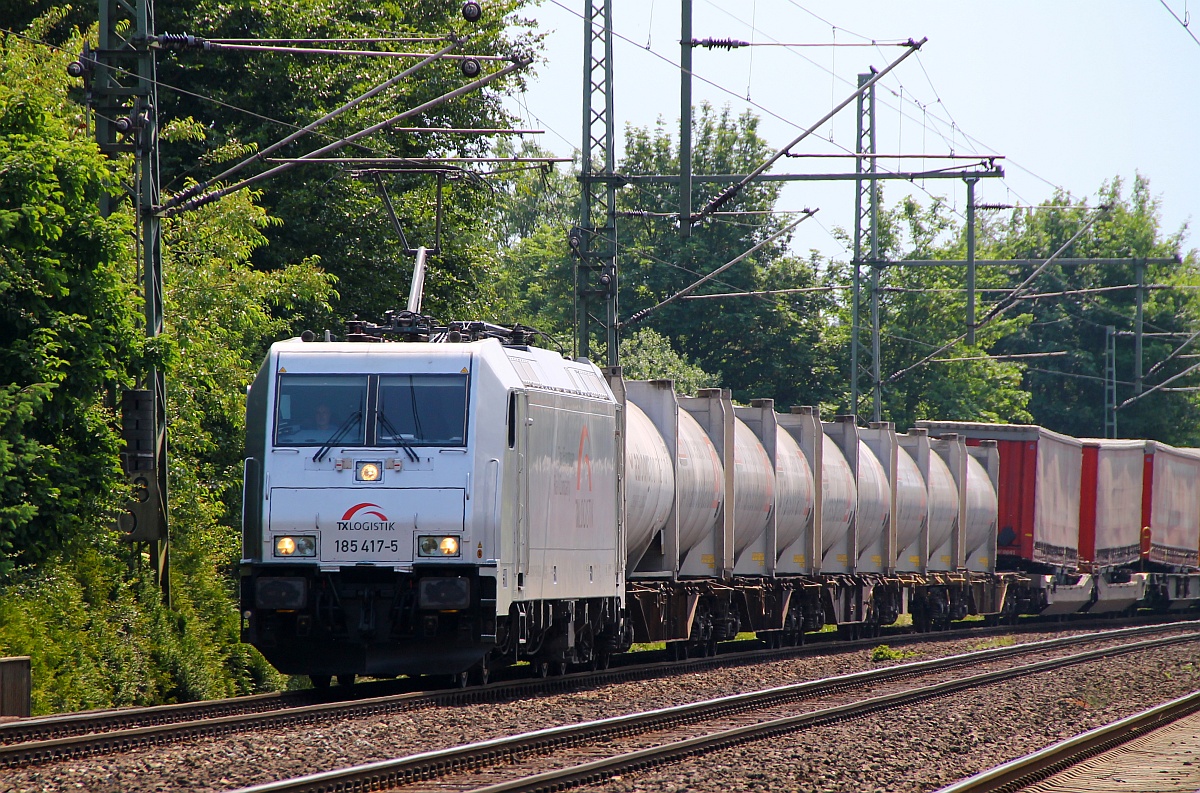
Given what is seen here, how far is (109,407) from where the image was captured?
18.9 metres

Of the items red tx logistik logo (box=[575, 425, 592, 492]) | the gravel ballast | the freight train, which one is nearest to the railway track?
the gravel ballast

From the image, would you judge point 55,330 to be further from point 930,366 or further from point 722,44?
point 930,366

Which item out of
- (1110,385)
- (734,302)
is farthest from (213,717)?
(1110,385)

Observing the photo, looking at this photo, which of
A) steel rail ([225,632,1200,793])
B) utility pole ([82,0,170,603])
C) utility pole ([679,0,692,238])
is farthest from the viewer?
utility pole ([679,0,692,238])

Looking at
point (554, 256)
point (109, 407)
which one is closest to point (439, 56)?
point (109, 407)

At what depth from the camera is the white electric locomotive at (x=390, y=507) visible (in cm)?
1525

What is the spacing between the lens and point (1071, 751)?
536 inches

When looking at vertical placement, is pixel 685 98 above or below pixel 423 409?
above

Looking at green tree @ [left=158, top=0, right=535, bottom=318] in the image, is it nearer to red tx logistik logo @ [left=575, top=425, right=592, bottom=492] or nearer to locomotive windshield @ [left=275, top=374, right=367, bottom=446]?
red tx logistik logo @ [left=575, top=425, right=592, bottom=492]

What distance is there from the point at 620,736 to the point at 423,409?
389 centimetres

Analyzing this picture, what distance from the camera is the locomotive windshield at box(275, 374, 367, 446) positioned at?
15656 millimetres

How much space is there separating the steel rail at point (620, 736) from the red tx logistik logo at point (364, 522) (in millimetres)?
2936

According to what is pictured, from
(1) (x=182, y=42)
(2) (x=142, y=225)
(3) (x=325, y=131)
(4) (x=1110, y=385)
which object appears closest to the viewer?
(1) (x=182, y=42)

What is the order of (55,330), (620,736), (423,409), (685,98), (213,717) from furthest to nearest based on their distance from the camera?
1. (685,98)
2. (55,330)
3. (423,409)
4. (213,717)
5. (620,736)
